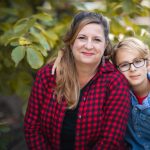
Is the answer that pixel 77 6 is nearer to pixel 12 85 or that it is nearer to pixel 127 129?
pixel 12 85

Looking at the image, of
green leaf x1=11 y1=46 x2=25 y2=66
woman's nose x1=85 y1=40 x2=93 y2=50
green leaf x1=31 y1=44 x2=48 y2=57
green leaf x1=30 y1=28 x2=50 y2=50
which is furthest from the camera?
green leaf x1=30 y1=28 x2=50 y2=50

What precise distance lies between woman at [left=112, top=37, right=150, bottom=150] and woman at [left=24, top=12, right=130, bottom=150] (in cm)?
6

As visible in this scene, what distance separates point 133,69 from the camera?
240cm

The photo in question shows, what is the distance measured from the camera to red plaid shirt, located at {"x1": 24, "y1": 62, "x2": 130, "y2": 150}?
2.39 metres

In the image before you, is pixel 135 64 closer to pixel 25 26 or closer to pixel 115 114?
pixel 115 114

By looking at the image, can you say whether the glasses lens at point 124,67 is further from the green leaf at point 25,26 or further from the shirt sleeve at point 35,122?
the green leaf at point 25,26

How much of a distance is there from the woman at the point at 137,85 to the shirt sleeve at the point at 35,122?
1.77 feet

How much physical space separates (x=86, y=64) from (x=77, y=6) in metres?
1.09

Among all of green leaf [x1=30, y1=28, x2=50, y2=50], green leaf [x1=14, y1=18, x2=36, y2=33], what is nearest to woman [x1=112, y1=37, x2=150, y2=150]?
green leaf [x1=30, y1=28, x2=50, y2=50]

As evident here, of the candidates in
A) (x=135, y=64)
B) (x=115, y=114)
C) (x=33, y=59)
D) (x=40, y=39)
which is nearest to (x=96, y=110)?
(x=115, y=114)

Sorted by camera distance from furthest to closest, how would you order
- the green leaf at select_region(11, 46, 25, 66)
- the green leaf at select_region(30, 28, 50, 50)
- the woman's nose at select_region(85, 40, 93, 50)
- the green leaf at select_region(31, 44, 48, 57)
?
the green leaf at select_region(30, 28, 50, 50) → the green leaf at select_region(31, 44, 48, 57) → the green leaf at select_region(11, 46, 25, 66) → the woman's nose at select_region(85, 40, 93, 50)

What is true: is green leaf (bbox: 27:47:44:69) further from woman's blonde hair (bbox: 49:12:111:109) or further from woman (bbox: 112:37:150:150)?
woman (bbox: 112:37:150:150)

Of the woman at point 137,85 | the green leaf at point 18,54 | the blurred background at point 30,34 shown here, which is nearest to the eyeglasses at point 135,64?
the woman at point 137,85

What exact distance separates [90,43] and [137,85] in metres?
0.40
